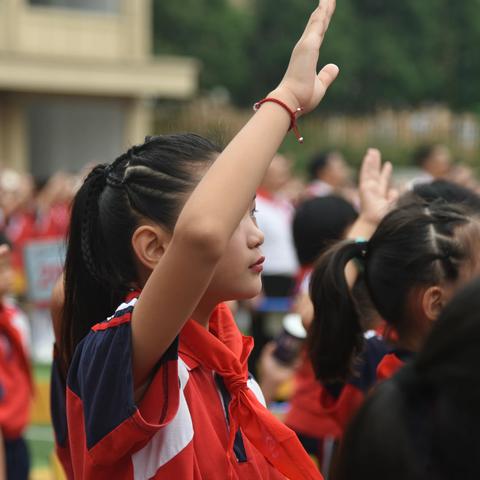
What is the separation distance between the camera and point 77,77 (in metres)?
19.8

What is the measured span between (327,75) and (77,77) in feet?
60.9

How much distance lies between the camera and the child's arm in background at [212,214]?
151 cm

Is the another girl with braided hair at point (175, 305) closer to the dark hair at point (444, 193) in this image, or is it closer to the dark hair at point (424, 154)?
the dark hair at point (444, 193)

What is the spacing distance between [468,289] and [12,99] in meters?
19.5

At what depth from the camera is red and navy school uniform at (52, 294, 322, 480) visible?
5.32 ft

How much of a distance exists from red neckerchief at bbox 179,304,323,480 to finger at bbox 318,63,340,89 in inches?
18.8

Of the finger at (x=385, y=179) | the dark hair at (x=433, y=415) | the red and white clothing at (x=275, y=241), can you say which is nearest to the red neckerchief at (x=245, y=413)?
the dark hair at (x=433, y=415)

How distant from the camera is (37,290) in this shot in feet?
28.5

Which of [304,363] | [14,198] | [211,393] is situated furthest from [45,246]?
[211,393]

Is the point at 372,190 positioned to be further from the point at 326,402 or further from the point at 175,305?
the point at 175,305

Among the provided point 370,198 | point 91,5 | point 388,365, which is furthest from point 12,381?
point 91,5

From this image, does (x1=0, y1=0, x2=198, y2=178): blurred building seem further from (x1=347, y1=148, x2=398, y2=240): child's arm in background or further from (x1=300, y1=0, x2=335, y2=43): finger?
(x1=300, y1=0, x2=335, y2=43): finger

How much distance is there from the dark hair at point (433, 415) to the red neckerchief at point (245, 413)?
629 millimetres

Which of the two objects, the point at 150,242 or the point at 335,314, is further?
the point at 335,314
